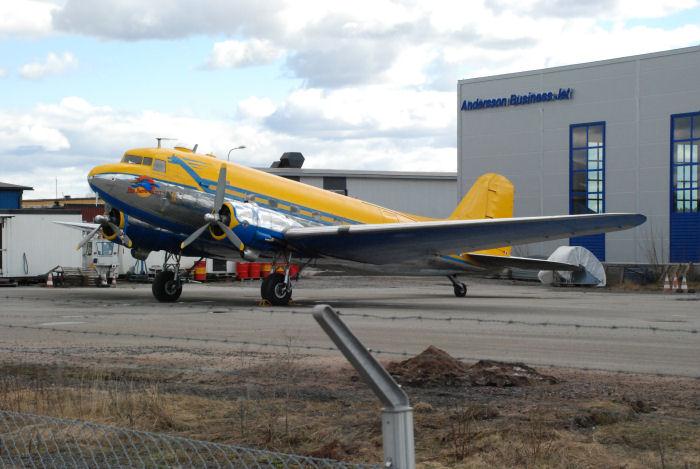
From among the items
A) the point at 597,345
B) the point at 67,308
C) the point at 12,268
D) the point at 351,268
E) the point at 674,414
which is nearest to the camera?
the point at 674,414

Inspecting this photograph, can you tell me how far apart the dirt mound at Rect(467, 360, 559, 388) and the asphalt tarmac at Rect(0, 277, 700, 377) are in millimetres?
1483

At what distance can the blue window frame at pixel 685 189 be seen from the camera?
4897 cm

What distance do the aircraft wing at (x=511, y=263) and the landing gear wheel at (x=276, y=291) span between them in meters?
8.95

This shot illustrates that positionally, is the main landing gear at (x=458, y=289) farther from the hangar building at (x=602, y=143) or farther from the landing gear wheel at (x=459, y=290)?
the hangar building at (x=602, y=143)

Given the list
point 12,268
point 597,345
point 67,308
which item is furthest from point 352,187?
point 597,345

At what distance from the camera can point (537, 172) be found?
55.8 m

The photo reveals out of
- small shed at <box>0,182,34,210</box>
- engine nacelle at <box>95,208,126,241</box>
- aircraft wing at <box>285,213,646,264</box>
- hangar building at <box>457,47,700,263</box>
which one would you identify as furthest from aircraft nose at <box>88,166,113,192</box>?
small shed at <box>0,182,34,210</box>

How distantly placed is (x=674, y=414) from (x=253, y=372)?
17.9 feet

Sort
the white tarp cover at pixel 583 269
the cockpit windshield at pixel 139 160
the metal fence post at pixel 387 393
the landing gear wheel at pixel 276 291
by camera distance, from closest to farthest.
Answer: the metal fence post at pixel 387 393 < the landing gear wheel at pixel 276 291 < the cockpit windshield at pixel 139 160 < the white tarp cover at pixel 583 269

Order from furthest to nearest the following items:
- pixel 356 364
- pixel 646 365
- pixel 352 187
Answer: pixel 352 187, pixel 646 365, pixel 356 364

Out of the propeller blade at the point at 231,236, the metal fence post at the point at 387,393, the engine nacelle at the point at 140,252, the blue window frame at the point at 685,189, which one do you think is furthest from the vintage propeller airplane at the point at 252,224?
the blue window frame at the point at 685,189

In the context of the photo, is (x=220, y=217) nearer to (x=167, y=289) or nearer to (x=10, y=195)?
(x=167, y=289)

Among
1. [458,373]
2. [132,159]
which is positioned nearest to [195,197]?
[132,159]

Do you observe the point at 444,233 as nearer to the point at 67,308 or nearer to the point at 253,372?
the point at 67,308
